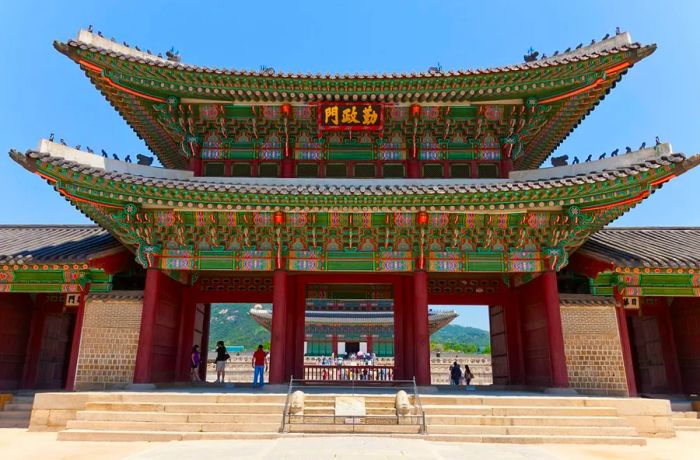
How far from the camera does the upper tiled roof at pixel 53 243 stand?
46.0 ft

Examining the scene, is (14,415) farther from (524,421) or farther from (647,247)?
(647,247)

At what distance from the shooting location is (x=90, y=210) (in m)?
13.7

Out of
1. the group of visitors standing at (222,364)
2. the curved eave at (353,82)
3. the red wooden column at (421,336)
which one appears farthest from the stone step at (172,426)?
the curved eave at (353,82)

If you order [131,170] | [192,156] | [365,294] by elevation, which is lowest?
[365,294]

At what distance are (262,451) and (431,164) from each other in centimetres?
1071

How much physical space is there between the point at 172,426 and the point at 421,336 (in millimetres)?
6856

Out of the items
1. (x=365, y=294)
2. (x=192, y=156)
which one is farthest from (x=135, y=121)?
(x=365, y=294)

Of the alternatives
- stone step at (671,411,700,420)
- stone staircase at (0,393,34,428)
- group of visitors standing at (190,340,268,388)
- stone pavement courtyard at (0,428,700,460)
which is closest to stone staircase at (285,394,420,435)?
stone pavement courtyard at (0,428,700,460)

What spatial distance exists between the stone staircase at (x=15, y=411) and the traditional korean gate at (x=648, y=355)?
19844mm

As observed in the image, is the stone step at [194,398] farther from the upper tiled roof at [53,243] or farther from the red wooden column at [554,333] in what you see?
the red wooden column at [554,333]

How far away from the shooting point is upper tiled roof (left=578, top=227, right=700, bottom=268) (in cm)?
1362

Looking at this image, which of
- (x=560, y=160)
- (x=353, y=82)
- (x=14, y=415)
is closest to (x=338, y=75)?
(x=353, y=82)

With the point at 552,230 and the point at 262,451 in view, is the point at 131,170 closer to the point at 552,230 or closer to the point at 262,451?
the point at 262,451

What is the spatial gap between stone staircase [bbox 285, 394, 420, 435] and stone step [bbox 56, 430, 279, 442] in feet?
2.31
